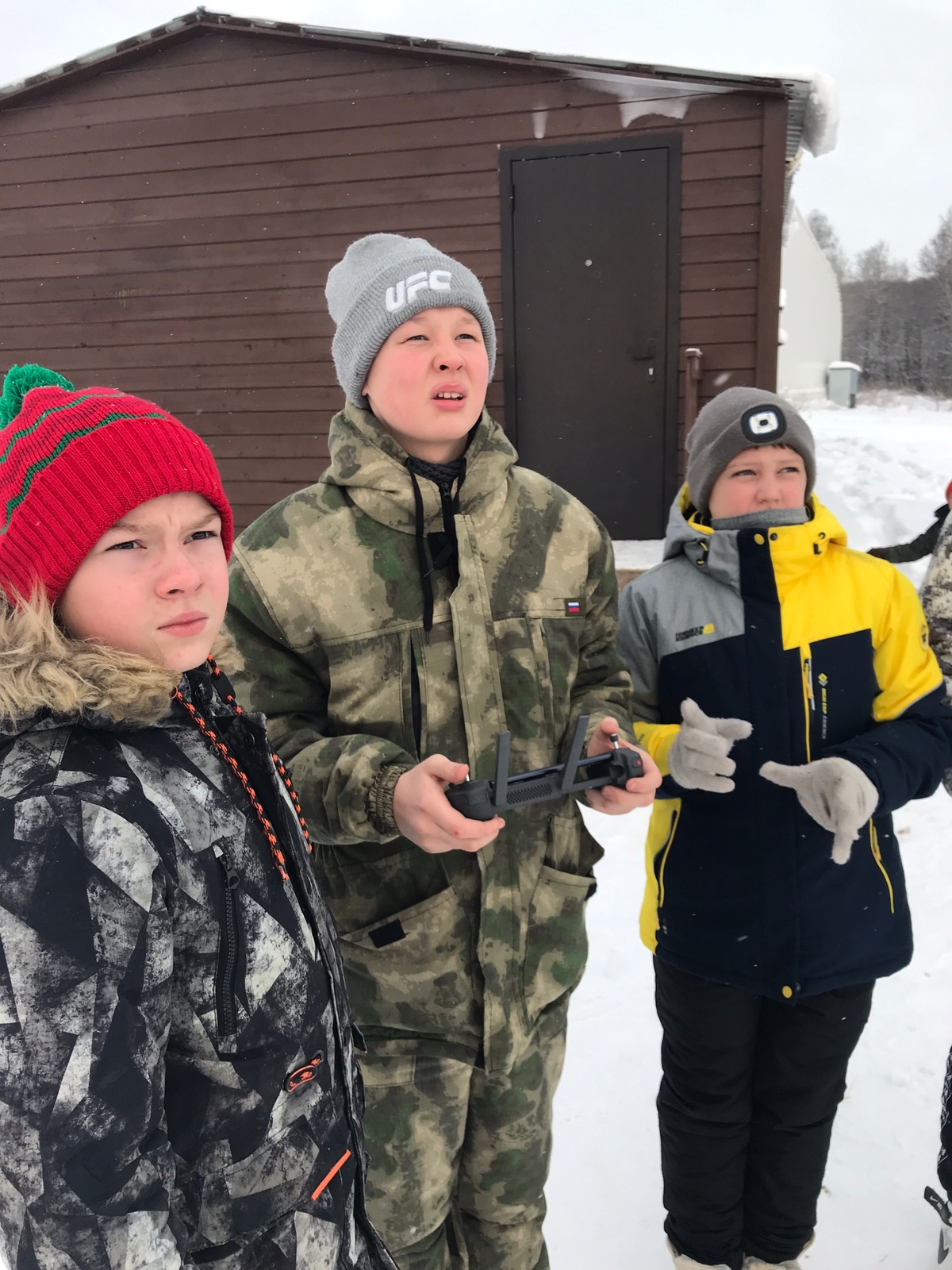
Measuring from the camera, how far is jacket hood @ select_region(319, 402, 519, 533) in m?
1.44

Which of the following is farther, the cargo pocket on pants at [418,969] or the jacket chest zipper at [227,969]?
the cargo pocket on pants at [418,969]

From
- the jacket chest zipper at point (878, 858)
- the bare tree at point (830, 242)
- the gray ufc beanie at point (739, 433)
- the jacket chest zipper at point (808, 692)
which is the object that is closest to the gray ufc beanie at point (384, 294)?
the gray ufc beanie at point (739, 433)

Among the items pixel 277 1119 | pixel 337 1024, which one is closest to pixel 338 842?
pixel 337 1024

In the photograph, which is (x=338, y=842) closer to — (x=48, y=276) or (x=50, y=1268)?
(x=50, y=1268)

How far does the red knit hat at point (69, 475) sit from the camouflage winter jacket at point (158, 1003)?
0.09 m

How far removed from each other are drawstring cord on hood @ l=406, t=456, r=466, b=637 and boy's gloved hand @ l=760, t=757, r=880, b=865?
28.3 inches

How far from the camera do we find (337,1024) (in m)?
1.09

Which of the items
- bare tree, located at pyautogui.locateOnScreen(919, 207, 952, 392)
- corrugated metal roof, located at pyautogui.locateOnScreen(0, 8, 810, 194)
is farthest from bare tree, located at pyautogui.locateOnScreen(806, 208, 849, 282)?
corrugated metal roof, located at pyautogui.locateOnScreen(0, 8, 810, 194)

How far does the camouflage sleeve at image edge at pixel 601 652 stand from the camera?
1612 mm

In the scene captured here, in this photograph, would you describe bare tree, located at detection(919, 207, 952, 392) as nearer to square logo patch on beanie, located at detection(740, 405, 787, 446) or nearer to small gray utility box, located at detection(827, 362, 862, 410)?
small gray utility box, located at detection(827, 362, 862, 410)

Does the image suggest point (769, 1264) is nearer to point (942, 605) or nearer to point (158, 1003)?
point (942, 605)

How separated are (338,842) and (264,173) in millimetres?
6137

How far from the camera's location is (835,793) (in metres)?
1.55

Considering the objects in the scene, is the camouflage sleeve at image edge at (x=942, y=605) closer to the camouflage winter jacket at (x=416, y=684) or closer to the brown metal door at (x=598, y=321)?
the camouflage winter jacket at (x=416, y=684)
